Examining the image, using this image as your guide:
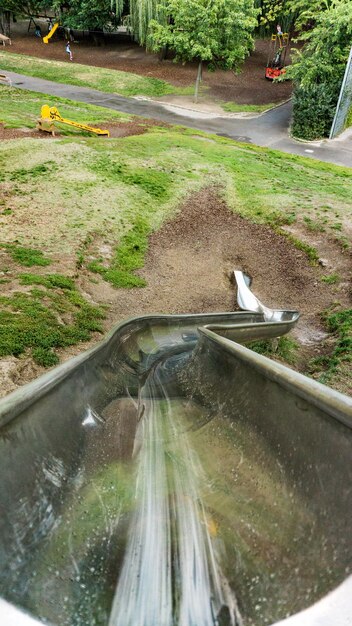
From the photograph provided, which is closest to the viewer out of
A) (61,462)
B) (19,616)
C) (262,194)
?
(19,616)

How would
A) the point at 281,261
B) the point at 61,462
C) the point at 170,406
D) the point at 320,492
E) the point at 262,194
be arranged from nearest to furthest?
the point at 320,492 < the point at 61,462 < the point at 170,406 < the point at 281,261 < the point at 262,194

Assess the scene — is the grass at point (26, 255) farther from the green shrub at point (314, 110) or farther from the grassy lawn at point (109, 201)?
the green shrub at point (314, 110)

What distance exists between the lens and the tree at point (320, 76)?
2145 cm

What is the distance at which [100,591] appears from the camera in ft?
9.12

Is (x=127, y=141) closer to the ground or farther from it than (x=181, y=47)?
closer to the ground

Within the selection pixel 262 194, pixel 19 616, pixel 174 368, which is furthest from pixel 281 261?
pixel 19 616

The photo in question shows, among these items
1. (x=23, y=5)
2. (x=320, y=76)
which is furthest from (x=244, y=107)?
(x=23, y=5)

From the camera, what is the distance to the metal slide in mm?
2656

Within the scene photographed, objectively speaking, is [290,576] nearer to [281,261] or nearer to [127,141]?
[281,261]

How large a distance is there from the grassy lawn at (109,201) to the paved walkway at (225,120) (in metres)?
2.11

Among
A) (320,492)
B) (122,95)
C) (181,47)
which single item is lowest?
(122,95)

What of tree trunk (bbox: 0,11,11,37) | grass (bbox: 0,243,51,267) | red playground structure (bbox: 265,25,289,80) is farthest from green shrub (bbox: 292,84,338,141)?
tree trunk (bbox: 0,11,11,37)

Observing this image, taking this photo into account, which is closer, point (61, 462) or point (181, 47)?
point (61, 462)

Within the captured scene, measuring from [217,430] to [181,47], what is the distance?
24.4 meters
